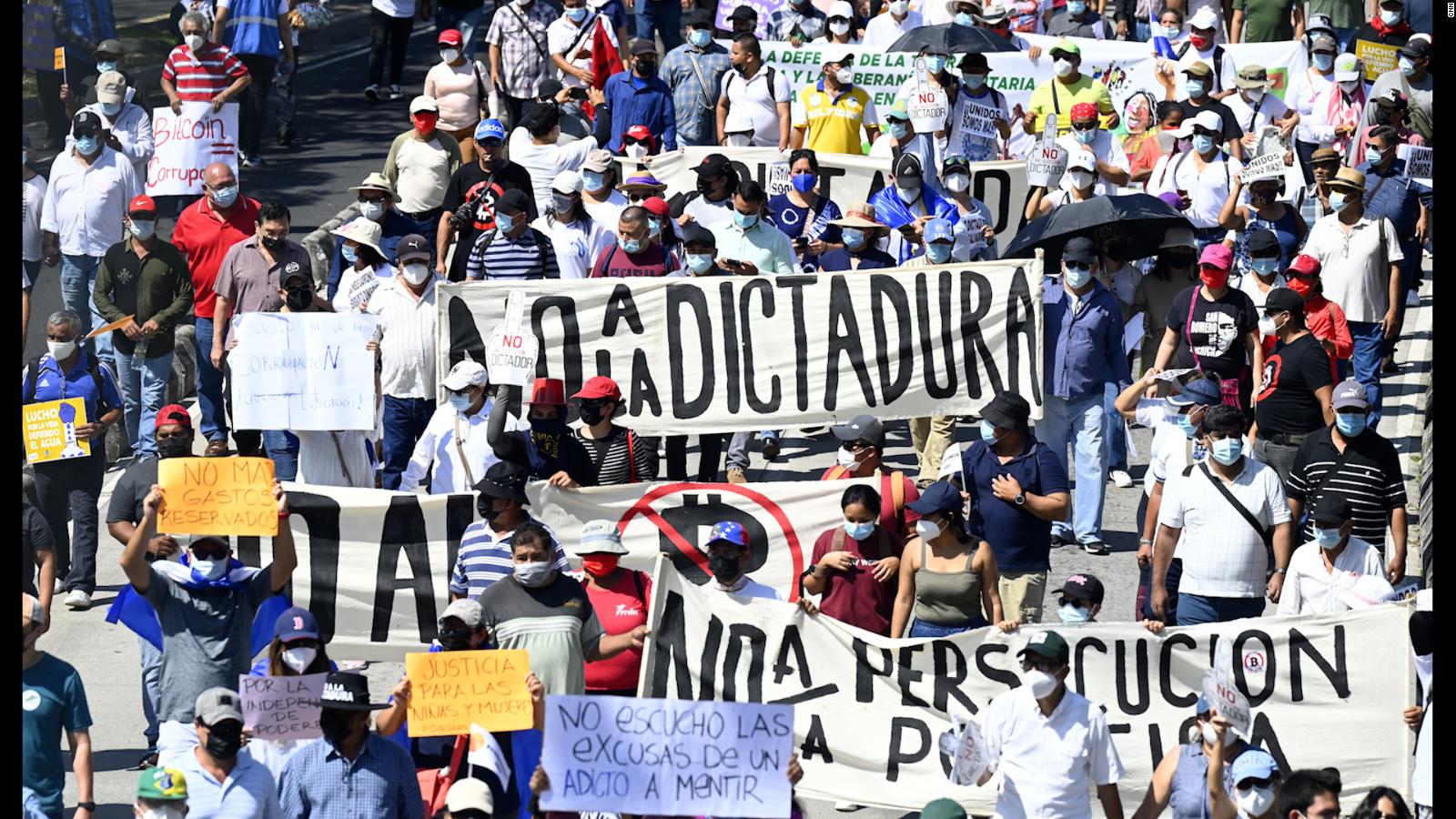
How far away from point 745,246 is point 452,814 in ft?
23.9

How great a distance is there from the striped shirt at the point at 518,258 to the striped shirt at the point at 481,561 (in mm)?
4065

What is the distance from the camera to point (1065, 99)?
2069 centimetres

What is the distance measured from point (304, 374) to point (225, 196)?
3118 millimetres

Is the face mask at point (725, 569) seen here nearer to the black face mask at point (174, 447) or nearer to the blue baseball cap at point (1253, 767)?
the blue baseball cap at point (1253, 767)

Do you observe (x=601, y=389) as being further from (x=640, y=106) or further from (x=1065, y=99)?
(x=1065, y=99)

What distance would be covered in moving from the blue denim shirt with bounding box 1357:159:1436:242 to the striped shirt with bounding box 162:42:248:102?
9.22 meters

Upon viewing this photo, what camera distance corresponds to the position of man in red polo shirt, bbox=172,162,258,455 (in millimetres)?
16109

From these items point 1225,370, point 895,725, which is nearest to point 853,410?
point 1225,370

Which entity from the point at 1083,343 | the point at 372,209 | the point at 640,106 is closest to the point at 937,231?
the point at 1083,343

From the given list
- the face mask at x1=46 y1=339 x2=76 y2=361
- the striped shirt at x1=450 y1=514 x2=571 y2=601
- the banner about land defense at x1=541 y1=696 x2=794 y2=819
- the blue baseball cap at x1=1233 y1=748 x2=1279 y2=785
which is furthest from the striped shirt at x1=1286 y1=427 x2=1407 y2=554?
the face mask at x1=46 y1=339 x2=76 y2=361

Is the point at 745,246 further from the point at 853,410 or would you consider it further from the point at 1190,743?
the point at 1190,743

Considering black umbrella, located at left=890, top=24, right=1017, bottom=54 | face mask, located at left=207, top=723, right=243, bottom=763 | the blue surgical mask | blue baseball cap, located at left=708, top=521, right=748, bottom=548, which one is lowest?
face mask, located at left=207, top=723, right=243, bottom=763

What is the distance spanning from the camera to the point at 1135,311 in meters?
15.9

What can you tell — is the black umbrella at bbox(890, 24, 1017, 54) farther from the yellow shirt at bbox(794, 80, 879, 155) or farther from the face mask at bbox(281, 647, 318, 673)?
the face mask at bbox(281, 647, 318, 673)
